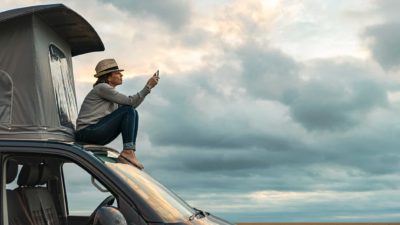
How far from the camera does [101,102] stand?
7121mm

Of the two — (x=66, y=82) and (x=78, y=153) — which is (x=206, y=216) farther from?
(x=66, y=82)

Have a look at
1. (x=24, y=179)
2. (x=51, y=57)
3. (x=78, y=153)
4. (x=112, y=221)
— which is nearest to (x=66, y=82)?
(x=51, y=57)

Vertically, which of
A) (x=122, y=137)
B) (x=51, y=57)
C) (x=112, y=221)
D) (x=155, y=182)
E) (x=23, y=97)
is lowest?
(x=112, y=221)

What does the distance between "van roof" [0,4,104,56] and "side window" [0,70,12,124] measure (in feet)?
1.91

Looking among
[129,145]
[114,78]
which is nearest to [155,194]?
[129,145]

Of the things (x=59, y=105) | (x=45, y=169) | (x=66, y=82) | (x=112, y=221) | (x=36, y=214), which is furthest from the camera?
(x=66, y=82)

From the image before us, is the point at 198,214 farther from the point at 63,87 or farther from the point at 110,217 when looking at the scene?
the point at 63,87

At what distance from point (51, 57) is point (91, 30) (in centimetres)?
100

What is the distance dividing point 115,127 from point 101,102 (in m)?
0.53

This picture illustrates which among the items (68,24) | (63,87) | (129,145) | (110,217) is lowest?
(110,217)

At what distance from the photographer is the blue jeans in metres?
6.60

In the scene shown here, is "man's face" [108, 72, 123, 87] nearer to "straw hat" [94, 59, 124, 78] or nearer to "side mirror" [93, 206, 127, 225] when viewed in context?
"straw hat" [94, 59, 124, 78]

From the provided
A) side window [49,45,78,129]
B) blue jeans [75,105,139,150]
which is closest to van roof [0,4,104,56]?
side window [49,45,78,129]

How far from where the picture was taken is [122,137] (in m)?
6.58
